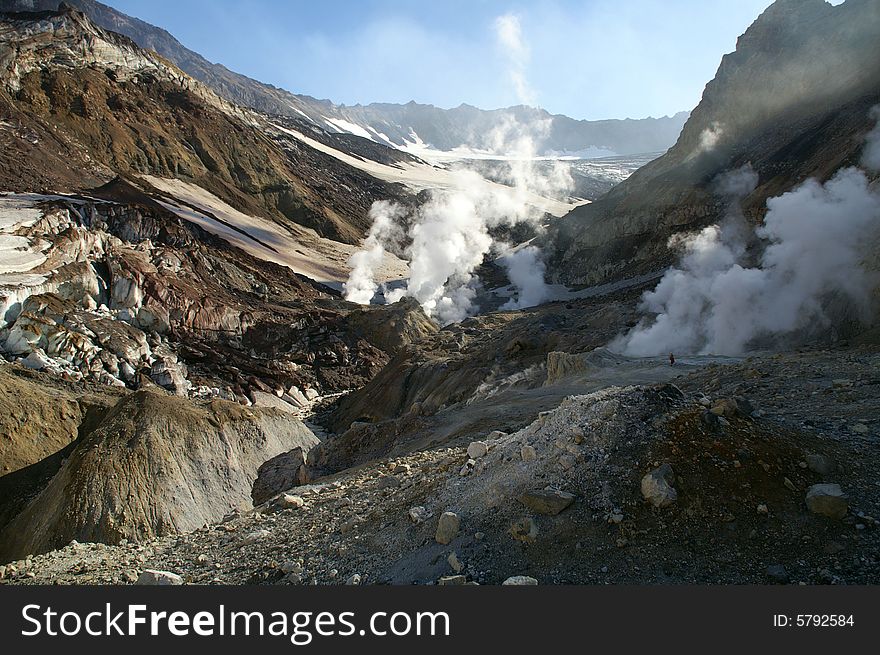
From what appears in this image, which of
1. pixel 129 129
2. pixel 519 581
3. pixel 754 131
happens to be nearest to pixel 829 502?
pixel 519 581

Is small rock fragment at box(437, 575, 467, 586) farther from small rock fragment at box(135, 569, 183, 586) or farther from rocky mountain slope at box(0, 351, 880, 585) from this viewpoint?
small rock fragment at box(135, 569, 183, 586)

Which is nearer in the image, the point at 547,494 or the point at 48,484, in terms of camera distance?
the point at 547,494

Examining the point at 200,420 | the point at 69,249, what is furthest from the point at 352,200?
the point at 200,420

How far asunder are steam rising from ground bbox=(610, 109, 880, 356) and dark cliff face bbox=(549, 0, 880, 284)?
47.6 ft

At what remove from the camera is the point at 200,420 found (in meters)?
18.1

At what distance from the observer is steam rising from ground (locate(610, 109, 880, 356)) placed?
51.2 ft

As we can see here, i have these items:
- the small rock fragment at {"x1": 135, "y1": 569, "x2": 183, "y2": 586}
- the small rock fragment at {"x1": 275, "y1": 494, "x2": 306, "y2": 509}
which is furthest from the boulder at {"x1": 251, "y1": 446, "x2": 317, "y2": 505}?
the small rock fragment at {"x1": 135, "y1": 569, "x2": 183, "y2": 586}

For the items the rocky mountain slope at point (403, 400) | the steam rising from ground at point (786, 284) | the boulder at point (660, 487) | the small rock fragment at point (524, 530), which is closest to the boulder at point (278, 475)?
the rocky mountain slope at point (403, 400)

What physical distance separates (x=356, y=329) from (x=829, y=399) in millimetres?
35987

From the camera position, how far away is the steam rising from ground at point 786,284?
1559 cm

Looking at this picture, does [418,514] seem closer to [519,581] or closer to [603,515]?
[519,581]

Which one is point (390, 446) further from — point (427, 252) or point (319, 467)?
point (427, 252)

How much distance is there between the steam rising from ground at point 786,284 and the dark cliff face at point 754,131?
14.5 meters

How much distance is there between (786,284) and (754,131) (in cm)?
3590
